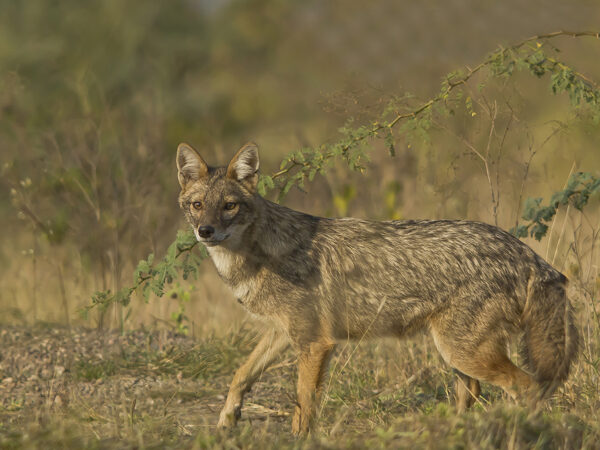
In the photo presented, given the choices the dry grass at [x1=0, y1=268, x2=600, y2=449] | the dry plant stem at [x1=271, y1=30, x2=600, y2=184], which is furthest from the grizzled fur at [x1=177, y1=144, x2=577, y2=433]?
the dry plant stem at [x1=271, y1=30, x2=600, y2=184]

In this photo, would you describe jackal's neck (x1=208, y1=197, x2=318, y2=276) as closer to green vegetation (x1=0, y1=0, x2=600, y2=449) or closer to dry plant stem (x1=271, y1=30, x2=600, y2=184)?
green vegetation (x1=0, y1=0, x2=600, y2=449)

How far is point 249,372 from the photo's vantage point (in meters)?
5.63

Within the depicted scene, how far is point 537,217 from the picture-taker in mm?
5867

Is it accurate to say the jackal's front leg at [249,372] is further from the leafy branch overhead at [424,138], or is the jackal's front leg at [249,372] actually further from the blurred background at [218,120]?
the blurred background at [218,120]

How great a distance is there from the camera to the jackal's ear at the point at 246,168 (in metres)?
5.50

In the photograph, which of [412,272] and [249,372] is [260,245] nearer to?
[249,372]

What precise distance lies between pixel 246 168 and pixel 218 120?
12.6m

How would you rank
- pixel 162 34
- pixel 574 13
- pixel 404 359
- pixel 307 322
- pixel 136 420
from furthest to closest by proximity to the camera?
pixel 162 34 → pixel 574 13 → pixel 404 359 → pixel 307 322 → pixel 136 420

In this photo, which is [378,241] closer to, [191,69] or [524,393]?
[524,393]

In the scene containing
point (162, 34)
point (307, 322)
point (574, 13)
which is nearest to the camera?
point (307, 322)

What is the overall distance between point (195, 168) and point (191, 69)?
17.4 meters

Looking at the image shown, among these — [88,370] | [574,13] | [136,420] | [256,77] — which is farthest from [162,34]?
[136,420]

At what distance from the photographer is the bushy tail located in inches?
202

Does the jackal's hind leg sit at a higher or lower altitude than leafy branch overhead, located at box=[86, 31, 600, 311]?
lower
